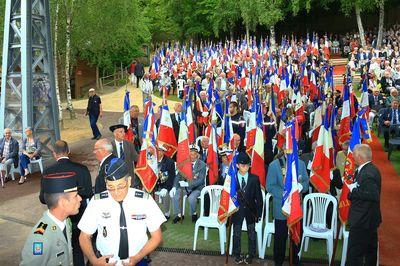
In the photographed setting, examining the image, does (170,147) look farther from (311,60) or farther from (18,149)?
(311,60)

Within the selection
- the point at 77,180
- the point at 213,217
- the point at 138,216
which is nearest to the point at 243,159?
the point at 213,217

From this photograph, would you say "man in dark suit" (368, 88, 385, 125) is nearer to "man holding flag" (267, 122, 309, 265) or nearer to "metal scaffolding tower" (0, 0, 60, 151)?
"man holding flag" (267, 122, 309, 265)

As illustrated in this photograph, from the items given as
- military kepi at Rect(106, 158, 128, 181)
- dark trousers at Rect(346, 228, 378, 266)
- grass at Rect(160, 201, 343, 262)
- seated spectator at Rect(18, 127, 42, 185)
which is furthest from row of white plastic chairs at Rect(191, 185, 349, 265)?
seated spectator at Rect(18, 127, 42, 185)

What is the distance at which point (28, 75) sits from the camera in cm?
1387

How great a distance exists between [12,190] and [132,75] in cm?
2519

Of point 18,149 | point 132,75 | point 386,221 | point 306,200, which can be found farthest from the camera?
point 132,75

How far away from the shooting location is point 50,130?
14570 mm

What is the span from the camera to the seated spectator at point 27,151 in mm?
12938

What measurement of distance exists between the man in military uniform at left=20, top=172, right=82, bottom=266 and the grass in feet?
14.8

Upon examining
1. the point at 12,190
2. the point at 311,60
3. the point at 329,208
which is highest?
the point at 311,60

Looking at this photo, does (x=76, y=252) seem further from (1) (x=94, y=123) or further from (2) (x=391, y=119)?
(1) (x=94, y=123)

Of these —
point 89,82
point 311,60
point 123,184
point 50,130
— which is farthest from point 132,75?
point 123,184

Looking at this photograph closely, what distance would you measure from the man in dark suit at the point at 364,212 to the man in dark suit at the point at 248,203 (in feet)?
5.03

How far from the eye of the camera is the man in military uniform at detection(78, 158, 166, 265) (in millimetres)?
4012
